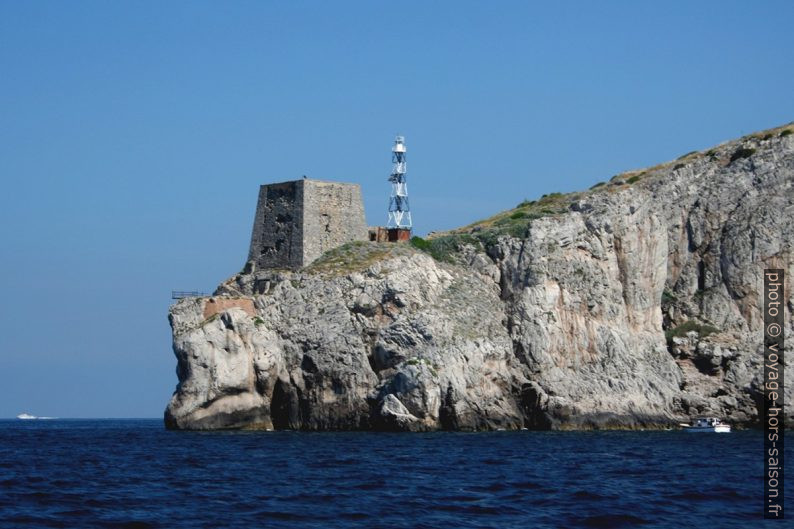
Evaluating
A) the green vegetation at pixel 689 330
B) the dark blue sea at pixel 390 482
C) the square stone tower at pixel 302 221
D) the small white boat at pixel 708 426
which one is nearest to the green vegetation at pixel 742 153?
the green vegetation at pixel 689 330

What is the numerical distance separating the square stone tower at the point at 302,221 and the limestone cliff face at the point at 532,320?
5.37 feet

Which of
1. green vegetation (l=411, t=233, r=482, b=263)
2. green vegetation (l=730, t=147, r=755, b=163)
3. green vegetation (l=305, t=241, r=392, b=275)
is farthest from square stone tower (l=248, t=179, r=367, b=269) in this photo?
green vegetation (l=730, t=147, r=755, b=163)

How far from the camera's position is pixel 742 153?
2825 inches

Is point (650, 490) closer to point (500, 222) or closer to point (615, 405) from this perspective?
point (615, 405)

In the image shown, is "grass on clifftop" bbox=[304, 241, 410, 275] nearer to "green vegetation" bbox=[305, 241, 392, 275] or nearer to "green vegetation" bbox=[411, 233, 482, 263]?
"green vegetation" bbox=[305, 241, 392, 275]

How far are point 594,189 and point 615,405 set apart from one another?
16.6m

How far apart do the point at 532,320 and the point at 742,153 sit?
17.8 m

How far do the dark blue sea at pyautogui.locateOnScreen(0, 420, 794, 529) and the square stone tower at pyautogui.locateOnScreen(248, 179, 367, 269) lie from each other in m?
12.4

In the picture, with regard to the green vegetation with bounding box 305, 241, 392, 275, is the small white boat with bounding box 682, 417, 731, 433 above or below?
below

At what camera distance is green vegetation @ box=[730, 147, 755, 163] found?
234 ft

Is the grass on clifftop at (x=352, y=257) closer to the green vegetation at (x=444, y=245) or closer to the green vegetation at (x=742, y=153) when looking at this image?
the green vegetation at (x=444, y=245)

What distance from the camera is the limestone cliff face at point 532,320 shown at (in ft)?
192

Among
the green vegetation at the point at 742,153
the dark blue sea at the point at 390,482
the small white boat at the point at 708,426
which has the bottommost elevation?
the dark blue sea at the point at 390,482

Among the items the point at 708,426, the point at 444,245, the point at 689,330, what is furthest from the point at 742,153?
the point at 444,245
